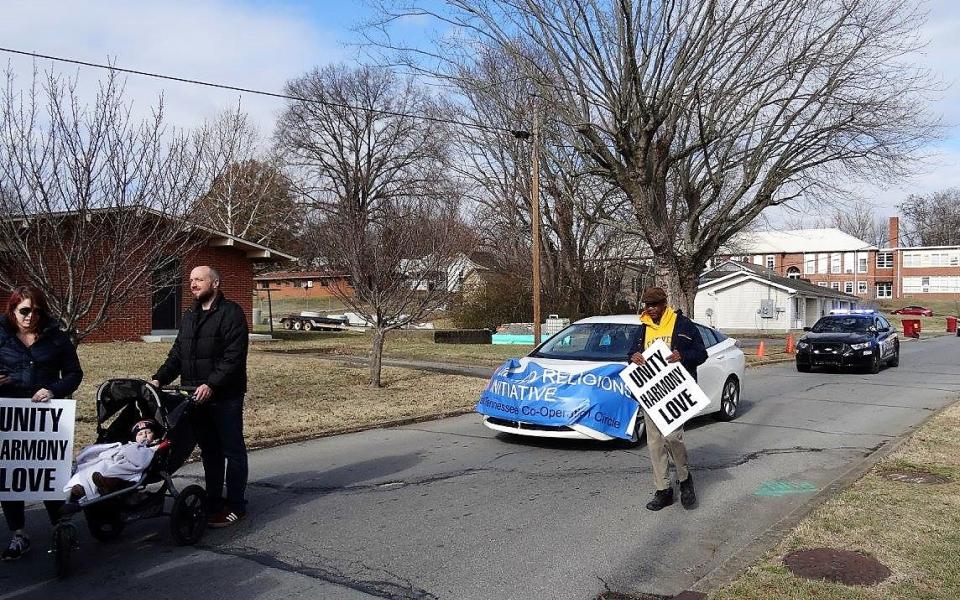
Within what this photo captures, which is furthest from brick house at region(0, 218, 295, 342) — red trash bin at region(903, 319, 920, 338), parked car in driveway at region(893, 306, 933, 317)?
parked car in driveway at region(893, 306, 933, 317)

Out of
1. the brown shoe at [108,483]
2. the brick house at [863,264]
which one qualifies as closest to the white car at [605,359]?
the brown shoe at [108,483]

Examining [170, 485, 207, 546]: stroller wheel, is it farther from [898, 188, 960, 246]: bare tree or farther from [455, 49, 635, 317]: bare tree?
[898, 188, 960, 246]: bare tree

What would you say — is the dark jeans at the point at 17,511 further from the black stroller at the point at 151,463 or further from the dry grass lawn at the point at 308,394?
the dry grass lawn at the point at 308,394

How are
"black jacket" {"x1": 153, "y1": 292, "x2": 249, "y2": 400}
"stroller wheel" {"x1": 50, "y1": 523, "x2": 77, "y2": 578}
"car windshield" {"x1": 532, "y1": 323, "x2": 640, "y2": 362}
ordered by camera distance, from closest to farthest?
"stroller wheel" {"x1": 50, "y1": 523, "x2": 77, "y2": 578}, "black jacket" {"x1": 153, "y1": 292, "x2": 249, "y2": 400}, "car windshield" {"x1": 532, "y1": 323, "x2": 640, "y2": 362}

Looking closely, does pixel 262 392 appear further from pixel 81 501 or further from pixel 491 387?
pixel 81 501

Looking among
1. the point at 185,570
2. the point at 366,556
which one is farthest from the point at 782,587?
the point at 185,570

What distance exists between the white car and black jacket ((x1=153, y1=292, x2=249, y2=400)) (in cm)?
403

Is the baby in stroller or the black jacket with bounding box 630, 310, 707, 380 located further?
the black jacket with bounding box 630, 310, 707, 380

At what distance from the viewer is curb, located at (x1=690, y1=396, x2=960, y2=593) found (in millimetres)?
5102

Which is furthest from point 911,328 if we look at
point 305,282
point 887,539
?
point 887,539

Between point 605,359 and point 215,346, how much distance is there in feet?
16.6

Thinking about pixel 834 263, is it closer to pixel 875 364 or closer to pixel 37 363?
pixel 875 364

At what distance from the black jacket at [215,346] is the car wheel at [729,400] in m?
7.71

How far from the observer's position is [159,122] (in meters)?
9.73
